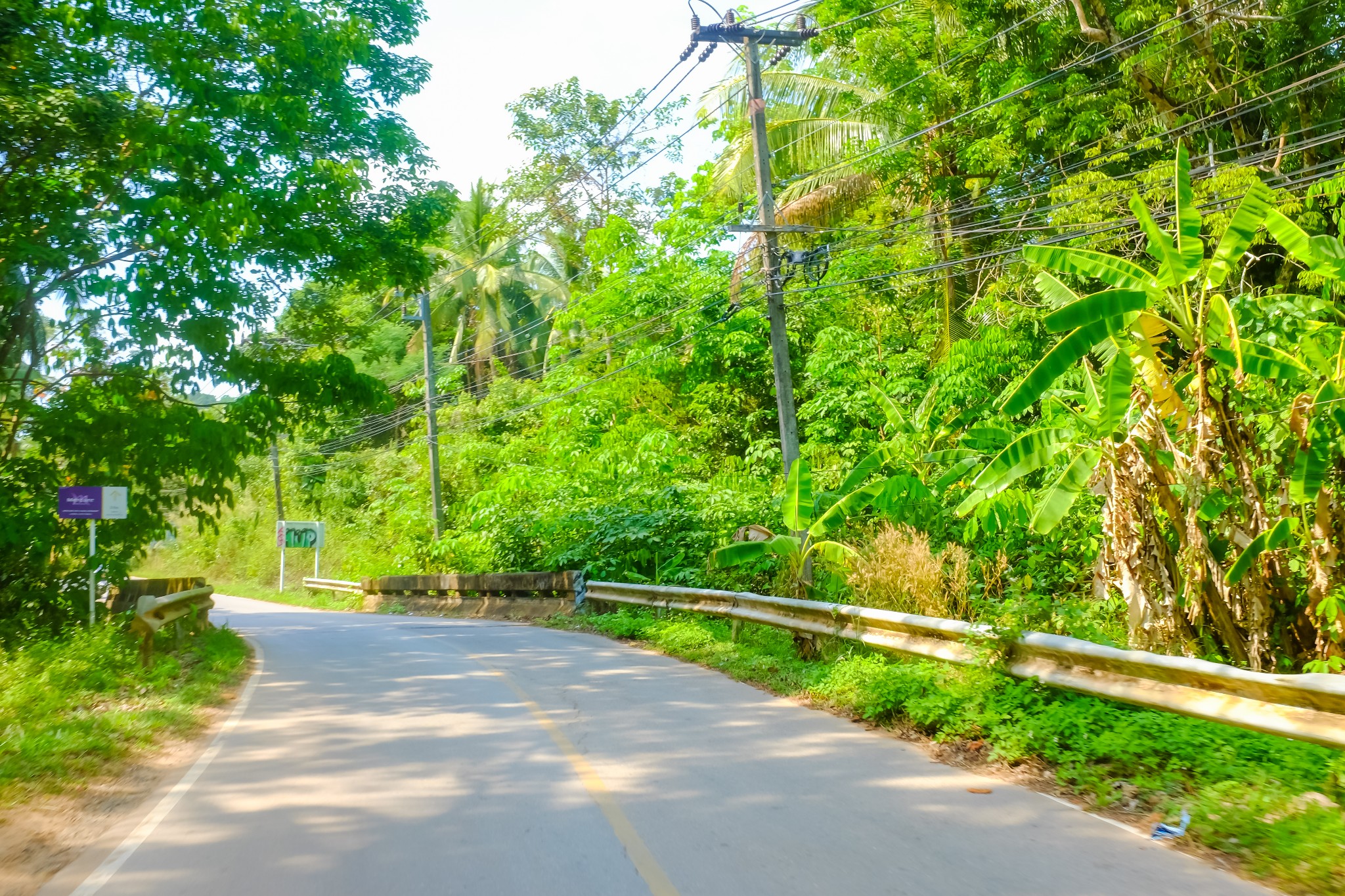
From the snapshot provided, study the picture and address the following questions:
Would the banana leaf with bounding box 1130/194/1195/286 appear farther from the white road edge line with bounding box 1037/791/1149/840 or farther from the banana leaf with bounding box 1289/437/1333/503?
the white road edge line with bounding box 1037/791/1149/840

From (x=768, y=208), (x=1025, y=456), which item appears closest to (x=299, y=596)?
(x=768, y=208)

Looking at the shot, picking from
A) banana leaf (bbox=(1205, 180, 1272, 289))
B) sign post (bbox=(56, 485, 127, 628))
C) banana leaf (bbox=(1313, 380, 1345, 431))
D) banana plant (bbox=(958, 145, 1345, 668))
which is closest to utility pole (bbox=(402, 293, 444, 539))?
sign post (bbox=(56, 485, 127, 628))

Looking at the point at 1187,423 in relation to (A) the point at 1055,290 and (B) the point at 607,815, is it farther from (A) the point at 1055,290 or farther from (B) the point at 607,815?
(B) the point at 607,815

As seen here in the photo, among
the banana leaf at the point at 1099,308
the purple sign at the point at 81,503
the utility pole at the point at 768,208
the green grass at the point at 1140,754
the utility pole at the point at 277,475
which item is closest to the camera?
the green grass at the point at 1140,754

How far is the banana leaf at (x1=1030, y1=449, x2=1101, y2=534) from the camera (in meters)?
10.3

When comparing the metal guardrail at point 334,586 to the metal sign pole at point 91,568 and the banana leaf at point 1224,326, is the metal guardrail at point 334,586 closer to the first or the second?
the metal sign pole at point 91,568

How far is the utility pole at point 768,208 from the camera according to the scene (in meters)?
16.5

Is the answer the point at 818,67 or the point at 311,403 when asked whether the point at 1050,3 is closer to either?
the point at 818,67

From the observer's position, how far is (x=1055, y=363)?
9219mm

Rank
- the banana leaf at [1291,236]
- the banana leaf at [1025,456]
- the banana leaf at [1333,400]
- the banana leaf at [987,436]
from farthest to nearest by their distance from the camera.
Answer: the banana leaf at [987,436] → the banana leaf at [1025,456] → the banana leaf at [1291,236] → the banana leaf at [1333,400]

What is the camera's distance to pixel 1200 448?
9031 millimetres

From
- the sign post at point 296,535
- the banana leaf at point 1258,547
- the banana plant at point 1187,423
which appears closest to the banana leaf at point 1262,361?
the banana plant at point 1187,423

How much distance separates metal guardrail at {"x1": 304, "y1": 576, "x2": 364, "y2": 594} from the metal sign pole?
23.8 m

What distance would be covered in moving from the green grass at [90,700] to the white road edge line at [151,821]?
599mm
